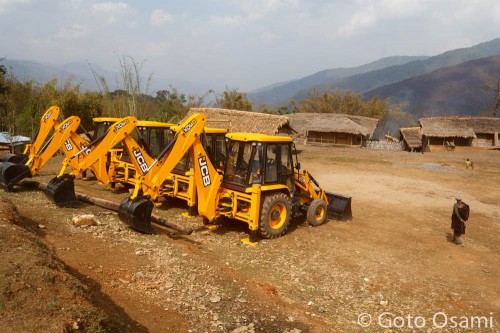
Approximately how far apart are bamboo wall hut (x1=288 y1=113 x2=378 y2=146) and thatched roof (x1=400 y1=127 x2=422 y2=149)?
3097mm

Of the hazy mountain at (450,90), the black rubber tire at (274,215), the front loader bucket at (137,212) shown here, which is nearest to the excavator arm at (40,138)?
the front loader bucket at (137,212)

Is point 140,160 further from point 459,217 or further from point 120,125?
point 459,217

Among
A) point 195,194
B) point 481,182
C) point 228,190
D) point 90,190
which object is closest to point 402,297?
point 228,190

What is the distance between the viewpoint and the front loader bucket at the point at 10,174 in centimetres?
941

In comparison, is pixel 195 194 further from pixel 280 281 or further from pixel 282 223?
pixel 280 281

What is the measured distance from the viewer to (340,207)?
10.0m

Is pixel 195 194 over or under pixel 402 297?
over

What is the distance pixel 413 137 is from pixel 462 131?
162 inches

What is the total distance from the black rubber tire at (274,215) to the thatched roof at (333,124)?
26.8 meters

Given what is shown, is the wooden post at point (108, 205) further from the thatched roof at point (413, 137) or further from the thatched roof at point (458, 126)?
the thatched roof at point (458, 126)

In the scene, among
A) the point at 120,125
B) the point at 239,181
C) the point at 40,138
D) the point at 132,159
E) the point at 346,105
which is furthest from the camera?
the point at 346,105

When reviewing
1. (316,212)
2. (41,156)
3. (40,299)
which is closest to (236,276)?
(40,299)

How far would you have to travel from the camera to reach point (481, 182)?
17.7m

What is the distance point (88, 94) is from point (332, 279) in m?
22.7
